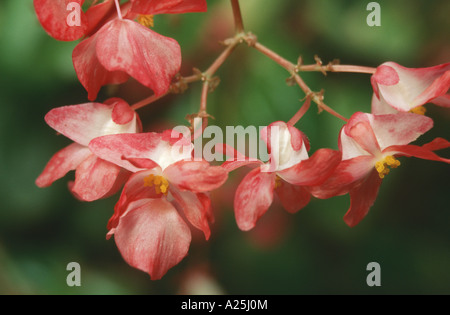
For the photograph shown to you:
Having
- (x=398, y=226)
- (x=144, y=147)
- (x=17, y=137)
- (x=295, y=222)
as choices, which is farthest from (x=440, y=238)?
(x=17, y=137)

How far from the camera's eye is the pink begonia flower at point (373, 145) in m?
0.55

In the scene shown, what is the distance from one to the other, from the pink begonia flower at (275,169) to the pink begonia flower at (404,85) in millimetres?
121

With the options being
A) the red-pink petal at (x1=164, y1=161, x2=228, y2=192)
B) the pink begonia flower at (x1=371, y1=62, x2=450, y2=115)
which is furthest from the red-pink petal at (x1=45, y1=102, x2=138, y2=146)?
the pink begonia flower at (x1=371, y1=62, x2=450, y2=115)

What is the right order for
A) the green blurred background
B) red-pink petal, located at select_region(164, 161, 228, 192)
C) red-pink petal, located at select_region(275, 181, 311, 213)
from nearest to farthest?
1. red-pink petal, located at select_region(164, 161, 228, 192)
2. red-pink petal, located at select_region(275, 181, 311, 213)
3. the green blurred background

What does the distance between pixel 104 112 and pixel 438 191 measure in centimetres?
65

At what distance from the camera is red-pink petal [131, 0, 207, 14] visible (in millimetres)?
542

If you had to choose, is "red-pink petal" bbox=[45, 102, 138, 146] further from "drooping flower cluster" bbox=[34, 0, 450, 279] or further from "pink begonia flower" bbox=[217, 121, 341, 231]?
"pink begonia flower" bbox=[217, 121, 341, 231]

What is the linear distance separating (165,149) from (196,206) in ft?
0.25

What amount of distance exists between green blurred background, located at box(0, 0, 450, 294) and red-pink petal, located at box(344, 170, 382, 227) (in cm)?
26

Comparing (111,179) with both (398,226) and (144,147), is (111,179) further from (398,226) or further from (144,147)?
(398,226)

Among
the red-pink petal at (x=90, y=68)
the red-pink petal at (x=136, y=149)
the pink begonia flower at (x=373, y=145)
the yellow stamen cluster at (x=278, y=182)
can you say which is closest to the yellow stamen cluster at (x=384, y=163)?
Answer: the pink begonia flower at (x=373, y=145)

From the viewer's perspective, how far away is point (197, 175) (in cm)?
52

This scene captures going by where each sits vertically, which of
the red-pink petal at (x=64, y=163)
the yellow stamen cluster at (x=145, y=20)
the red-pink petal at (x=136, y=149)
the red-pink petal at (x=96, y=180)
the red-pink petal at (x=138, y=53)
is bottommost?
the red-pink petal at (x=96, y=180)

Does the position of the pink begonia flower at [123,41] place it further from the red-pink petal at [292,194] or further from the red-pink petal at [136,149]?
the red-pink petal at [292,194]
